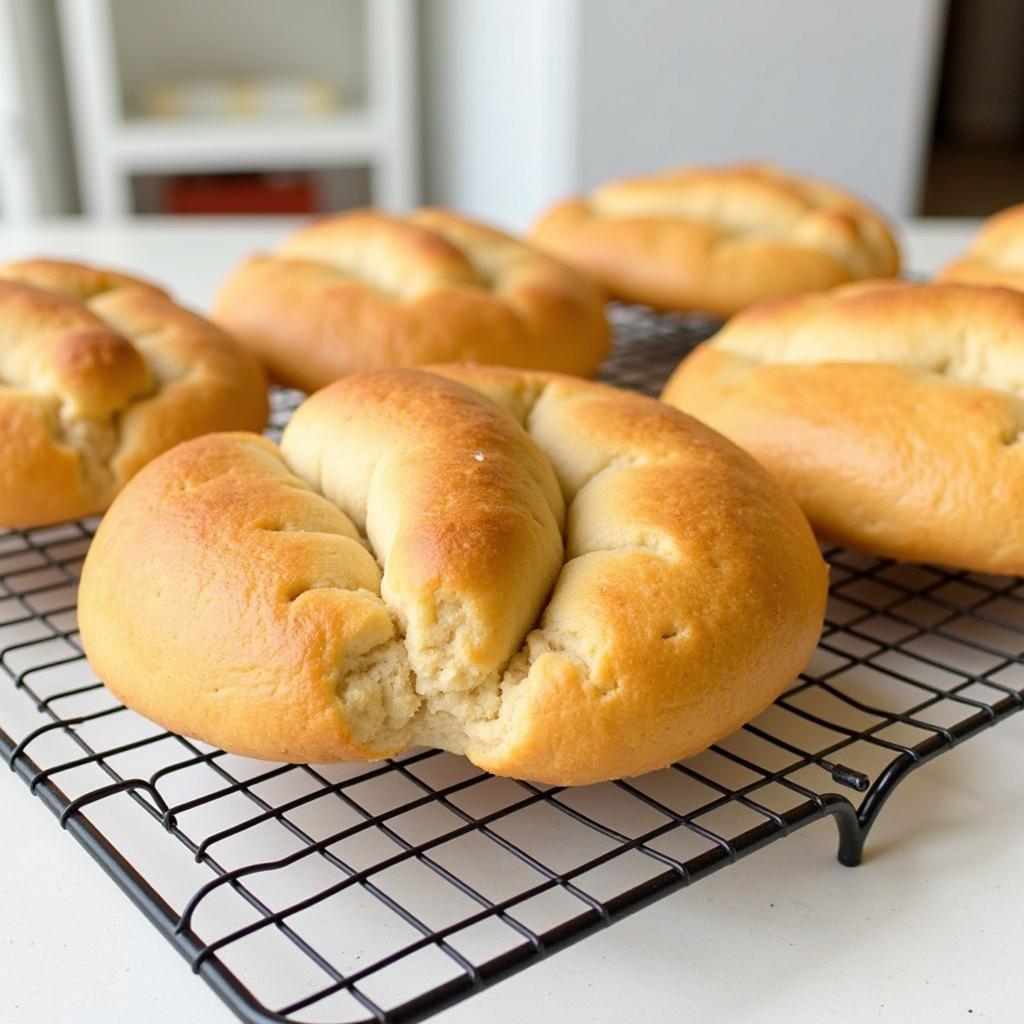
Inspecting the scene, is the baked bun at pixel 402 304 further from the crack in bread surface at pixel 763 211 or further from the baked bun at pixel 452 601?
the baked bun at pixel 452 601

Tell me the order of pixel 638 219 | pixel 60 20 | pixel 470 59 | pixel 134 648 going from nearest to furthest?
pixel 134 648 < pixel 638 219 < pixel 60 20 < pixel 470 59

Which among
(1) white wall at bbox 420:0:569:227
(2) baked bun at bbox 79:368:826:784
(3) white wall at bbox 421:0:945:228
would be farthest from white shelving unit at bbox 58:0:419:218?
(2) baked bun at bbox 79:368:826:784

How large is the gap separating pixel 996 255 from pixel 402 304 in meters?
0.63

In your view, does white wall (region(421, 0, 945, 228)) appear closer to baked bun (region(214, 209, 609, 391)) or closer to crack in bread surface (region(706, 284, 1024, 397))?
baked bun (region(214, 209, 609, 391))

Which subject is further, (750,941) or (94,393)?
(94,393)

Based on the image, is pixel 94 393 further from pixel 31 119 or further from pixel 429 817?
pixel 31 119

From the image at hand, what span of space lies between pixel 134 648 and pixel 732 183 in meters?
1.04

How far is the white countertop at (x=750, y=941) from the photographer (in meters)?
0.56

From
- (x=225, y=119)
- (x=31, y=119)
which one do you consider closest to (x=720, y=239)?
(x=225, y=119)

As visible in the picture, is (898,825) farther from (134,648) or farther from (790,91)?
(790,91)

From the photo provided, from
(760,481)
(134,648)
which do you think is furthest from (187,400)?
(760,481)

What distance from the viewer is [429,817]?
676mm

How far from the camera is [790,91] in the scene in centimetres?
311

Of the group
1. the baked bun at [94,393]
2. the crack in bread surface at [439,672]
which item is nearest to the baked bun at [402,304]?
the baked bun at [94,393]
